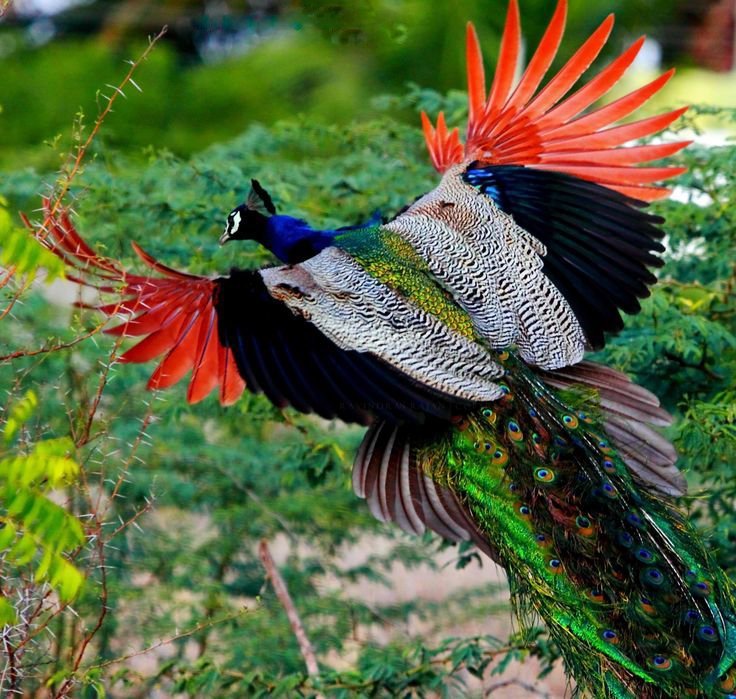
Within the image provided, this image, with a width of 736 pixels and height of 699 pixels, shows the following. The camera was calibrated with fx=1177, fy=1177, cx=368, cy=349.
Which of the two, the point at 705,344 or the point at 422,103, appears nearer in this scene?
the point at 705,344

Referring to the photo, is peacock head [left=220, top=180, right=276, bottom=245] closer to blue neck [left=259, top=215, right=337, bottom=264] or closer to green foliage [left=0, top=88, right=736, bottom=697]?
blue neck [left=259, top=215, right=337, bottom=264]

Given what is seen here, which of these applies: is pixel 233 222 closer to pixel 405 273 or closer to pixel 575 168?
pixel 405 273

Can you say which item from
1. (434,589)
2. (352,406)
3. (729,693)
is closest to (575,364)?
(352,406)

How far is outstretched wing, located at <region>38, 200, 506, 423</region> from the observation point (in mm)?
2787

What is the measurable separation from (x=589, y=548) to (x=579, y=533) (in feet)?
0.13

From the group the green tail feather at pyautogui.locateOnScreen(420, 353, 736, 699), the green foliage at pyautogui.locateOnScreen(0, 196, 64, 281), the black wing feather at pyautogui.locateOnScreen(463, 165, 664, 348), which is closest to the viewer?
the green foliage at pyautogui.locateOnScreen(0, 196, 64, 281)

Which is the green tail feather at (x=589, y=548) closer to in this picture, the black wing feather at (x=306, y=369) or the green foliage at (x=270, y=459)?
the black wing feather at (x=306, y=369)

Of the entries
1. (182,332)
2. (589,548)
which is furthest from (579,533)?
(182,332)

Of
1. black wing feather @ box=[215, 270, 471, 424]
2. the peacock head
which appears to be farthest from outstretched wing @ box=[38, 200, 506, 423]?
the peacock head

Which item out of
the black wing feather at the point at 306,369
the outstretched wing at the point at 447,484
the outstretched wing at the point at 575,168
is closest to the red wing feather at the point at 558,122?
the outstretched wing at the point at 575,168

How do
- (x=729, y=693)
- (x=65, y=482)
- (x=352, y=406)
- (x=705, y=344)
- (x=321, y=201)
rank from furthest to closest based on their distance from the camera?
(x=321, y=201) → (x=705, y=344) → (x=352, y=406) → (x=729, y=693) → (x=65, y=482)

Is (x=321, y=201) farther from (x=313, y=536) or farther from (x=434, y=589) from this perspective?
(x=434, y=589)

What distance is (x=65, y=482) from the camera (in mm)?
1980

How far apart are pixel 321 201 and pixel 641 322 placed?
1.23 metres
